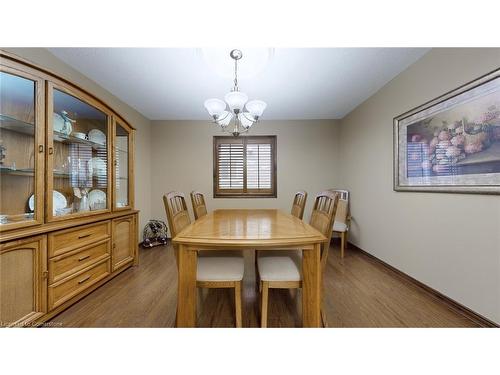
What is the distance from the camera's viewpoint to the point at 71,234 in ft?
5.51

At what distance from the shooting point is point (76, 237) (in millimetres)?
1732

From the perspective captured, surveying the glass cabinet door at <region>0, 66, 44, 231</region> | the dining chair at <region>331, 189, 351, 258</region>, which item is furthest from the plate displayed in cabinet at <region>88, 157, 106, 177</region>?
the dining chair at <region>331, 189, 351, 258</region>

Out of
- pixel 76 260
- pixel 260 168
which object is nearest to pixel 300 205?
pixel 260 168

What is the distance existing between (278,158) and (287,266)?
2.81 m

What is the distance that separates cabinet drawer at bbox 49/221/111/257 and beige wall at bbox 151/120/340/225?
6.16ft

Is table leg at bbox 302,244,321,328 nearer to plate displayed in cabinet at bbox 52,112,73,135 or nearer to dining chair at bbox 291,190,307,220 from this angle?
dining chair at bbox 291,190,307,220

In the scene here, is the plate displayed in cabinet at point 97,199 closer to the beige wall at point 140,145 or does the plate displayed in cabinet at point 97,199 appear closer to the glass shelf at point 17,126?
the glass shelf at point 17,126

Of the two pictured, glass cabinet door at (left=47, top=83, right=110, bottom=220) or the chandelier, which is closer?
glass cabinet door at (left=47, top=83, right=110, bottom=220)

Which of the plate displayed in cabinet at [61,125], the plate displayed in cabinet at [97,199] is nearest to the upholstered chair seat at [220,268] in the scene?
the plate displayed in cabinet at [97,199]

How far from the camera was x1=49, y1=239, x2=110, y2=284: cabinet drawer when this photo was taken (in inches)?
59.8

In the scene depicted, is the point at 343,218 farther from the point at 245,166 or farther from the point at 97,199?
the point at 97,199

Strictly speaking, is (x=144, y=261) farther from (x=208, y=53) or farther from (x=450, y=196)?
(x=450, y=196)

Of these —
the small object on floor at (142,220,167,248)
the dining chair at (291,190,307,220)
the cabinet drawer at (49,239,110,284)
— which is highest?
the dining chair at (291,190,307,220)
